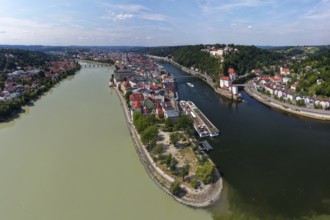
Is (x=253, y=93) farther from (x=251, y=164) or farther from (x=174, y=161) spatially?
(x=174, y=161)

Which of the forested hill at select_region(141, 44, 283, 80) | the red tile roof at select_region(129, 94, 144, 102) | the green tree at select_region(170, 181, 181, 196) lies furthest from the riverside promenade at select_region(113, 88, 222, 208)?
the forested hill at select_region(141, 44, 283, 80)

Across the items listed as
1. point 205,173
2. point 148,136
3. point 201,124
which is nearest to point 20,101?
point 148,136

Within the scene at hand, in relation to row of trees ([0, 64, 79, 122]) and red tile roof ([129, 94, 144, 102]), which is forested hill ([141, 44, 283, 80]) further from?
row of trees ([0, 64, 79, 122])

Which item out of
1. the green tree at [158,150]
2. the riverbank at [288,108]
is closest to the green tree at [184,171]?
the green tree at [158,150]

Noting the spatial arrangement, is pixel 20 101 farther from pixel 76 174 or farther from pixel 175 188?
pixel 175 188

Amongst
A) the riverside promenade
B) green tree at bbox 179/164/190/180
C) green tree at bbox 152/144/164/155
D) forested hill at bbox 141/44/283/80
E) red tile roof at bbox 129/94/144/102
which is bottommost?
the riverside promenade

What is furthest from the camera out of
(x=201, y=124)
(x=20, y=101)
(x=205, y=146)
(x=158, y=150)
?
(x=20, y=101)

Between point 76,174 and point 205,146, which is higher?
point 205,146
